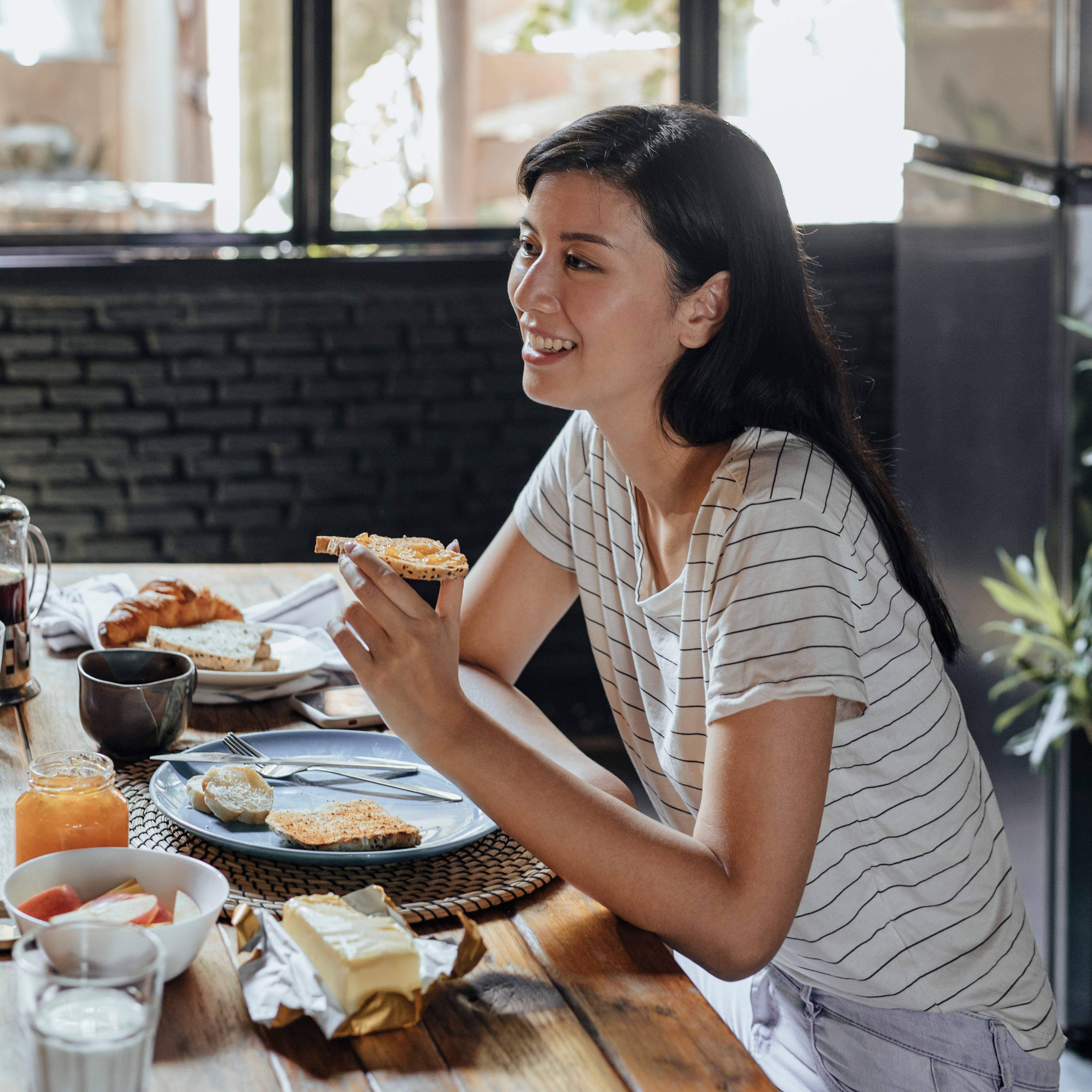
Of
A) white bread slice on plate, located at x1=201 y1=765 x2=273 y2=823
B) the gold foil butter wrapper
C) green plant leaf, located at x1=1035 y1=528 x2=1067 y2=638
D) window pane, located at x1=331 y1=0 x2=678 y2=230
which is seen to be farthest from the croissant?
window pane, located at x1=331 y1=0 x2=678 y2=230

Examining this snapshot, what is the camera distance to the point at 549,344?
1347 mm

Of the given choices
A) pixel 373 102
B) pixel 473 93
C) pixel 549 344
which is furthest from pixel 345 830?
pixel 473 93

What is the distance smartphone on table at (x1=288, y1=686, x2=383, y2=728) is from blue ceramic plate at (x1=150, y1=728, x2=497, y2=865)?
0.05m

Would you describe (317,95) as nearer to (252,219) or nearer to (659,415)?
(252,219)

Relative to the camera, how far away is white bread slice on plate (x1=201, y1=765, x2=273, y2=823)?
46.6 inches

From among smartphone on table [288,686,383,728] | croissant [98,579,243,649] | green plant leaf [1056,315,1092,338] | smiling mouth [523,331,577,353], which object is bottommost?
smartphone on table [288,686,383,728]

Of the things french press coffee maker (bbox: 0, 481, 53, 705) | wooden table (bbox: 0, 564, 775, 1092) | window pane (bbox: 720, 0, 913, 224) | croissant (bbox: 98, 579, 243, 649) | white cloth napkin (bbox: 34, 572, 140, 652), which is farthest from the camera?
window pane (bbox: 720, 0, 913, 224)

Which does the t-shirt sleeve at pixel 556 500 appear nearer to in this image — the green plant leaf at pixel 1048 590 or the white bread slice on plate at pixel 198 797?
the white bread slice on plate at pixel 198 797

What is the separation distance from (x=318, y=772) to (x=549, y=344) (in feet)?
1.61

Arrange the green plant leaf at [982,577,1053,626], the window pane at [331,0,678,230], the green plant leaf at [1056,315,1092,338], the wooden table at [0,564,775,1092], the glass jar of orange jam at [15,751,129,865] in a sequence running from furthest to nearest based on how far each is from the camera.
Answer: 1. the window pane at [331,0,678,230]
2. the green plant leaf at [982,577,1053,626]
3. the green plant leaf at [1056,315,1092,338]
4. the glass jar of orange jam at [15,751,129,865]
5. the wooden table at [0,564,775,1092]

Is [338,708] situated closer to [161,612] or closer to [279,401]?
[161,612]

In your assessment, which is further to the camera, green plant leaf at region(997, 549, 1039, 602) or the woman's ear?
green plant leaf at region(997, 549, 1039, 602)

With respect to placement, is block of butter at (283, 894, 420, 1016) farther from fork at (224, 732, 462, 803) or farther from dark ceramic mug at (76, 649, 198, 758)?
dark ceramic mug at (76, 649, 198, 758)

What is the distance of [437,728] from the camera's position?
110 cm
